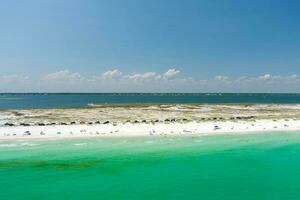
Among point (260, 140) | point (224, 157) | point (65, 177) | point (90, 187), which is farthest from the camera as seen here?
point (260, 140)

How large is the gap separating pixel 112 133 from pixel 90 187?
20708 mm

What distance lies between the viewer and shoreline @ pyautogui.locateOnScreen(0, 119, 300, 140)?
130 ft

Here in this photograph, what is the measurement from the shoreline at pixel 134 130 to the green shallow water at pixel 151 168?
338 centimetres

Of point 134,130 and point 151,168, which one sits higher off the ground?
point 134,130

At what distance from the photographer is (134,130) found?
143ft

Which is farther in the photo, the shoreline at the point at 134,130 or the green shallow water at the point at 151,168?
the shoreline at the point at 134,130

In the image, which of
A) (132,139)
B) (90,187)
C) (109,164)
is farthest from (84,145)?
(90,187)

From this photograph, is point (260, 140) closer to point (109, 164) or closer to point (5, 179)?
point (109, 164)

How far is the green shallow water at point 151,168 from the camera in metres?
19.7

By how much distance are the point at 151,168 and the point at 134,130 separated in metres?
18.6

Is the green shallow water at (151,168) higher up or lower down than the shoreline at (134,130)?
lower down

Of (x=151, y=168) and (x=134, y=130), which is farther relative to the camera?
(x=134, y=130)

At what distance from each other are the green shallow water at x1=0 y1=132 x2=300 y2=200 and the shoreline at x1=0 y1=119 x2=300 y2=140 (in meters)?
3.38

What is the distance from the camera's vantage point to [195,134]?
40906 mm
